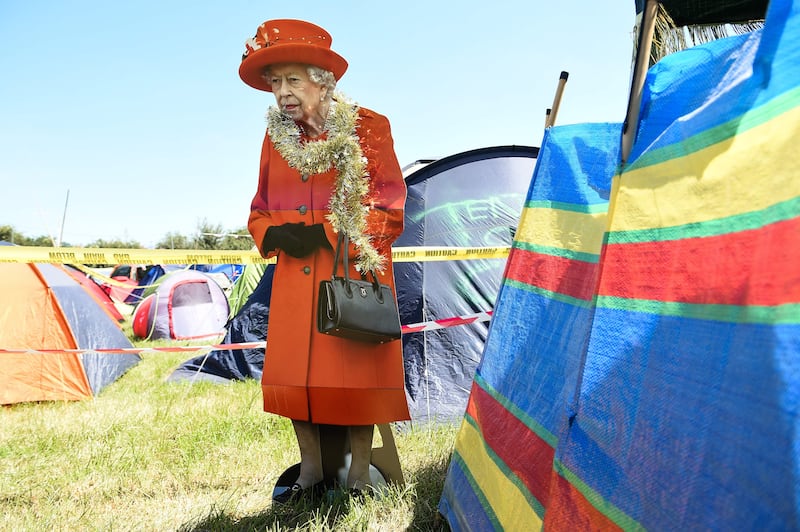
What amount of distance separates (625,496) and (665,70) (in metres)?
1.06

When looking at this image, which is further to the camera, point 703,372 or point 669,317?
point 669,317

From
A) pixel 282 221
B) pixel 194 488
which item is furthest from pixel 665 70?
pixel 194 488

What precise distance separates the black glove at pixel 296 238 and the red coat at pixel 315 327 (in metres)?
0.05

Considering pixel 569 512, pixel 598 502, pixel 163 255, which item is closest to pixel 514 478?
pixel 569 512

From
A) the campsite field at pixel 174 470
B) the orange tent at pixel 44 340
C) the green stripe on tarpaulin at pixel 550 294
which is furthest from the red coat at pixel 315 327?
the orange tent at pixel 44 340

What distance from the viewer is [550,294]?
74.6 inches

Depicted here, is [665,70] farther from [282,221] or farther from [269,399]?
[269,399]

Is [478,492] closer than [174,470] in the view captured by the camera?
Yes

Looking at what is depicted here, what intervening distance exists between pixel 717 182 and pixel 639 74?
0.47 m

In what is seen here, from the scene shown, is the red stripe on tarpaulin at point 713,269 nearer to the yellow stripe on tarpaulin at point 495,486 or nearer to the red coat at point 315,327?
the yellow stripe on tarpaulin at point 495,486

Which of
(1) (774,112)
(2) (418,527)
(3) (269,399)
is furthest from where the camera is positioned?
(3) (269,399)

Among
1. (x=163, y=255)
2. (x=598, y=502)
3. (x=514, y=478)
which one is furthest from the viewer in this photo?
(x=163, y=255)

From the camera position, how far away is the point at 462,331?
4363 millimetres

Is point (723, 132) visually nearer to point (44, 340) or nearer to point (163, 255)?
point (163, 255)
